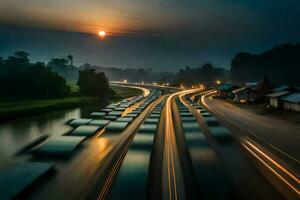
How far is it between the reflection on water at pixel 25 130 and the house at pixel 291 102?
195ft

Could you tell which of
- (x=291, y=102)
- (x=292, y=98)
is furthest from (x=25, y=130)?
(x=292, y=98)

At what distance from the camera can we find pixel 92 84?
379ft

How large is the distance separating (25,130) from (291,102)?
227 feet

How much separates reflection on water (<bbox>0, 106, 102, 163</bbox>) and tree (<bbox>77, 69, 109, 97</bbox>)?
4857cm

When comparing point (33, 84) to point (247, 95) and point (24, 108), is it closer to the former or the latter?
point (24, 108)

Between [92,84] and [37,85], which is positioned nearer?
[37,85]

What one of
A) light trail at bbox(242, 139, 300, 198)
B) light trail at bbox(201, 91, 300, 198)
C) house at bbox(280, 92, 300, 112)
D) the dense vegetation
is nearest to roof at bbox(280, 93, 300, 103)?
house at bbox(280, 92, 300, 112)

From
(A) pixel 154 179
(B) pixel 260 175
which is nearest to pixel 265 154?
(B) pixel 260 175

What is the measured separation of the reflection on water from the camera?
37.7 meters

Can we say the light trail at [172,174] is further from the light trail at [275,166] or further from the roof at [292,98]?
the roof at [292,98]

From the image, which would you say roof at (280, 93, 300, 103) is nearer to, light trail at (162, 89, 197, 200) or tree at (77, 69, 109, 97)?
light trail at (162, 89, 197, 200)

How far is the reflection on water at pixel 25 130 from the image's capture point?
37.7m

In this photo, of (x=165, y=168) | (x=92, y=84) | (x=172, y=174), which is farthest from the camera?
(x=92, y=84)

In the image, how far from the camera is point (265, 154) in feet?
98.4
